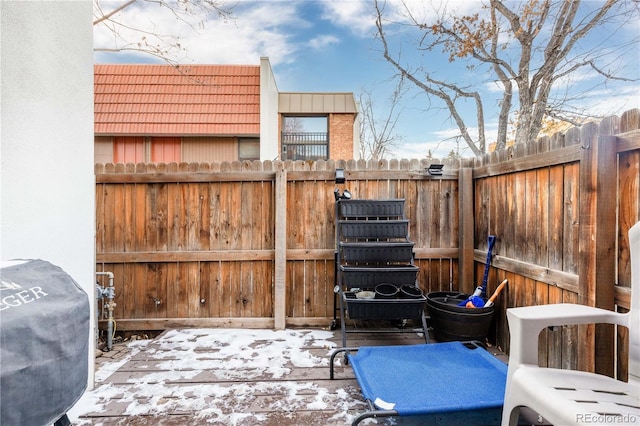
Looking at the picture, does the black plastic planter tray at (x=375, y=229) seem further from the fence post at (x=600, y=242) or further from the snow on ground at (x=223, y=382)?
the fence post at (x=600, y=242)

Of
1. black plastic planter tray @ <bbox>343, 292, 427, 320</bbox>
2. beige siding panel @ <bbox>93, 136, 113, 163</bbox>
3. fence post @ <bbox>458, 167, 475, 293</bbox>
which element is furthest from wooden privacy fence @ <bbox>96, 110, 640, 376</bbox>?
beige siding panel @ <bbox>93, 136, 113, 163</bbox>

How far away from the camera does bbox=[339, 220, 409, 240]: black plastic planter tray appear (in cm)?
297

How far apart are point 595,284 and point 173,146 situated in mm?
7170

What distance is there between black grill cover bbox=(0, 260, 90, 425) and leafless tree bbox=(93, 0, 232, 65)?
3888 millimetres

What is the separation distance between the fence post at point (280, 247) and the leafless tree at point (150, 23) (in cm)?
245

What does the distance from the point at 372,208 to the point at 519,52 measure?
14.8 ft

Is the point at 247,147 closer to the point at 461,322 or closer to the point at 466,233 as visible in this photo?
the point at 466,233

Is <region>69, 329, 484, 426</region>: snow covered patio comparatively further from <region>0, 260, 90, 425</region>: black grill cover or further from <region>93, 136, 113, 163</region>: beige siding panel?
<region>93, 136, 113, 163</region>: beige siding panel

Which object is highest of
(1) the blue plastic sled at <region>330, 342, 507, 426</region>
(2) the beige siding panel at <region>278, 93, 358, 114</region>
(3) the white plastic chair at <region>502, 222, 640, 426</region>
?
(2) the beige siding panel at <region>278, 93, 358, 114</region>

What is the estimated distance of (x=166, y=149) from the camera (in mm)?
6852

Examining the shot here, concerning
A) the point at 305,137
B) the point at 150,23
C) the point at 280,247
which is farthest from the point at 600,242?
the point at 305,137

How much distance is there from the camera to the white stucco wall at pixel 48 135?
163 cm

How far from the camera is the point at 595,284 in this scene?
176cm

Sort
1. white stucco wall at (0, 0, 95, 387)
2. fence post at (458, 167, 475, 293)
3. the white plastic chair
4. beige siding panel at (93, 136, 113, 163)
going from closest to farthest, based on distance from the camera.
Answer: the white plastic chair → white stucco wall at (0, 0, 95, 387) → fence post at (458, 167, 475, 293) → beige siding panel at (93, 136, 113, 163)
